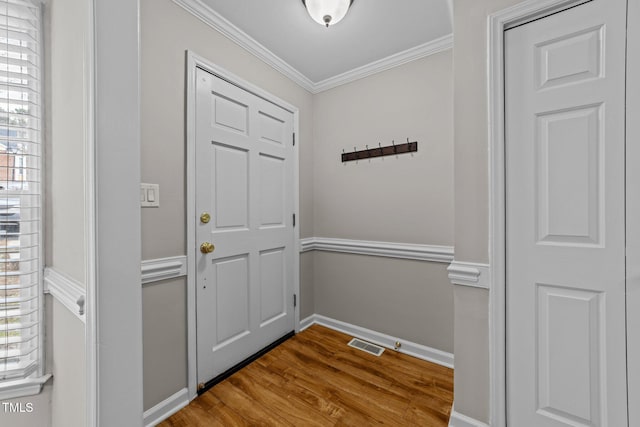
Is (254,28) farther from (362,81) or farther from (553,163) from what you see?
(553,163)

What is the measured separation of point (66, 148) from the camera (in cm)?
101

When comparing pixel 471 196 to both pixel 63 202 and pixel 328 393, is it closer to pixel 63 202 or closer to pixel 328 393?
pixel 328 393

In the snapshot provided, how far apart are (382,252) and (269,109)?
5.22ft

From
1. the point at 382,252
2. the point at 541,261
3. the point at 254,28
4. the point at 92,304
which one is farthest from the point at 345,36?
the point at 92,304

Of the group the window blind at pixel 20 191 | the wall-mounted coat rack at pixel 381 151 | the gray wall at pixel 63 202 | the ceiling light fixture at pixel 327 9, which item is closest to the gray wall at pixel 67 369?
the gray wall at pixel 63 202

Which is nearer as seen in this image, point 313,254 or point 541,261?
point 541,261

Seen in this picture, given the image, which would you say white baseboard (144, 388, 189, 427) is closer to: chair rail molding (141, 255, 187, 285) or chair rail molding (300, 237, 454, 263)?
chair rail molding (141, 255, 187, 285)

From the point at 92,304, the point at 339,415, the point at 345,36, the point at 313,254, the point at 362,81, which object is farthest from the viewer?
the point at 313,254

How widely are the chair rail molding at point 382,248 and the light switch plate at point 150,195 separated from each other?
138 cm

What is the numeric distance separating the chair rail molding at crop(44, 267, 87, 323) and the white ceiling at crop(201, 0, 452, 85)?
173 cm

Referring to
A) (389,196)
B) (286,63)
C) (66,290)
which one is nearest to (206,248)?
(66,290)

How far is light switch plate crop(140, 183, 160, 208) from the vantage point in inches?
54.7

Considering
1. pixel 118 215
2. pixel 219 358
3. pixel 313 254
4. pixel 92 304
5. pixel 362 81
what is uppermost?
pixel 362 81

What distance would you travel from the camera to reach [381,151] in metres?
2.28
